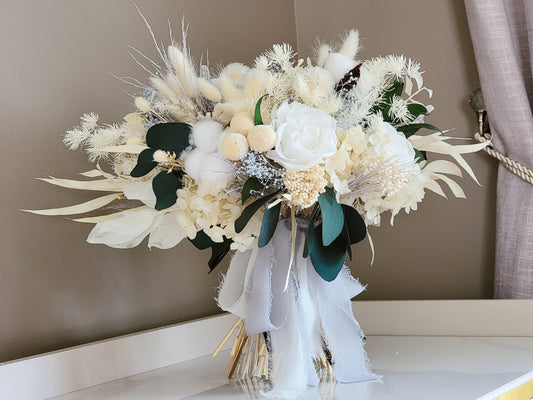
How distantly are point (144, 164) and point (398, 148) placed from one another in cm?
38

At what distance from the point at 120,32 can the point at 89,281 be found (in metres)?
0.50

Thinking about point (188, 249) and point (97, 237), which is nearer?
point (97, 237)

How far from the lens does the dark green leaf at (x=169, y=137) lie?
3.37ft

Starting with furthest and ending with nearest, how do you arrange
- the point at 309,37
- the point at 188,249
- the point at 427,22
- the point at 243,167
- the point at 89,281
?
the point at 309,37
the point at 427,22
the point at 188,249
the point at 89,281
the point at 243,167

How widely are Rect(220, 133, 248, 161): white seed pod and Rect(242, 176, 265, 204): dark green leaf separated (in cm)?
5

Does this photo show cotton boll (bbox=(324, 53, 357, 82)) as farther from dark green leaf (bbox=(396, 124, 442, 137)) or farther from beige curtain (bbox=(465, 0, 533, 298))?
beige curtain (bbox=(465, 0, 533, 298))

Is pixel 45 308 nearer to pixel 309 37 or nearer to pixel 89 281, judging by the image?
pixel 89 281

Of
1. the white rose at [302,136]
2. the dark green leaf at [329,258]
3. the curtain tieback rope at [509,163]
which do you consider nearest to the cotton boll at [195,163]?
the white rose at [302,136]

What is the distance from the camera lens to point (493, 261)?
5.09 feet

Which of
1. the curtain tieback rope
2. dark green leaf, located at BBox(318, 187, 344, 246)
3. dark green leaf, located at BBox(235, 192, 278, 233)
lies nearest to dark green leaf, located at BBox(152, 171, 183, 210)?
dark green leaf, located at BBox(235, 192, 278, 233)

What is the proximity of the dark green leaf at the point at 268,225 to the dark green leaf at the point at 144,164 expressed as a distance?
0.62 ft

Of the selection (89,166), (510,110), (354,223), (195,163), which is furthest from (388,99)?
(89,166)

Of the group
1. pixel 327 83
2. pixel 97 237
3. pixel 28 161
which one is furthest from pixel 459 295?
pixel 28 161

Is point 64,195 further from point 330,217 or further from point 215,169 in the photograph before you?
point 330,217
